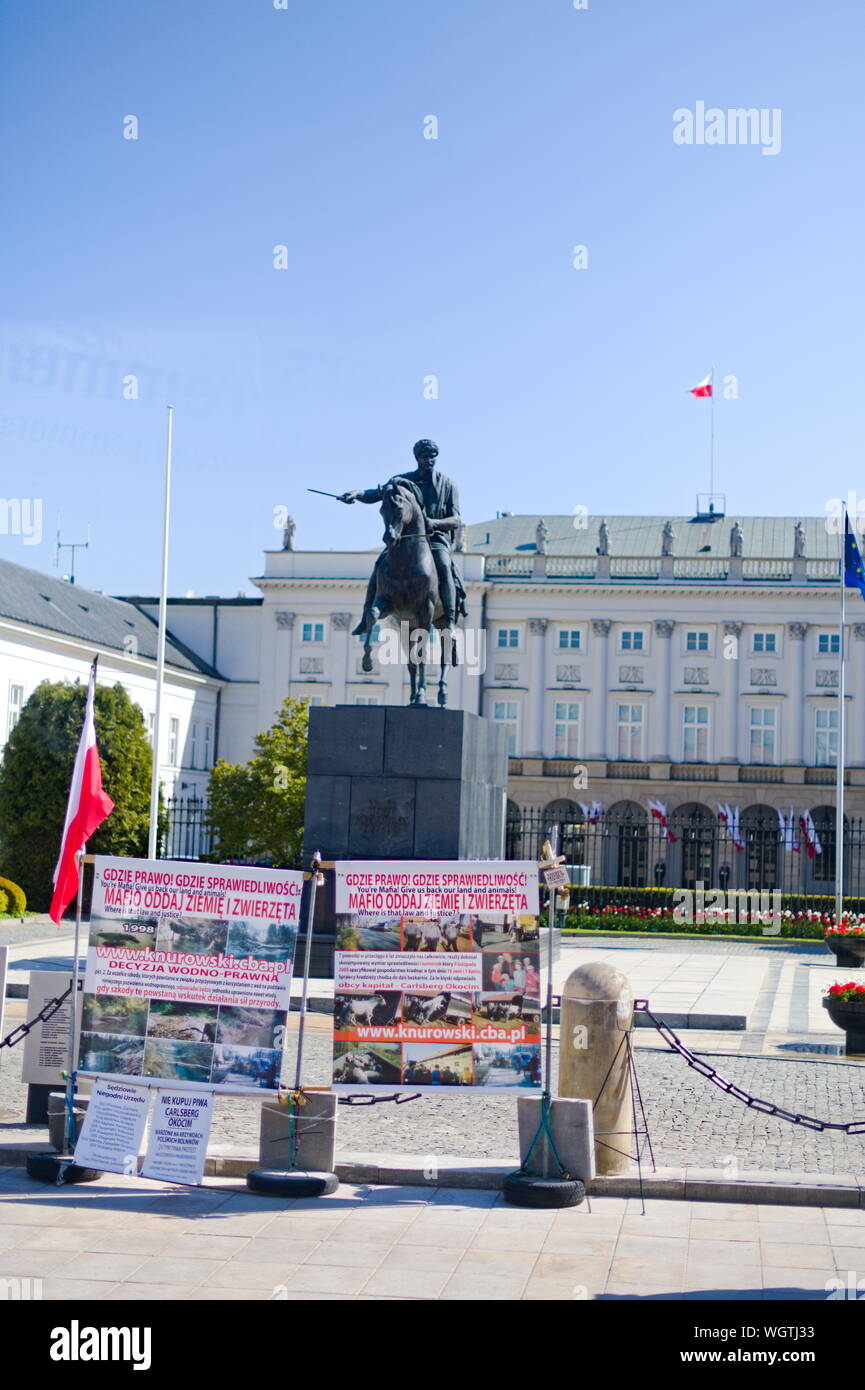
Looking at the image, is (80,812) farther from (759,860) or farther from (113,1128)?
(759,860)

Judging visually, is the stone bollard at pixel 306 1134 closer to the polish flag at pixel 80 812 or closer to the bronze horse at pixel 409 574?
the polish flag at pixel 80 812

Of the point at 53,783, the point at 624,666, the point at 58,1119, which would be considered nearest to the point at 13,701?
the point at 53,783

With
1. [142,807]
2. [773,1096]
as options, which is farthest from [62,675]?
[773,1096]

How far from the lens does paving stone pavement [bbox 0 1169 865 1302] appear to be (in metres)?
6.86

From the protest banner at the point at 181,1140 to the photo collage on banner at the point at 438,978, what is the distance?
82cm

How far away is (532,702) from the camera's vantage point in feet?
238

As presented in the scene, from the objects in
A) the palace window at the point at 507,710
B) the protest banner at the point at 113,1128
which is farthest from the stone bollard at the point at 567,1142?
the palace window at the point at 507,710

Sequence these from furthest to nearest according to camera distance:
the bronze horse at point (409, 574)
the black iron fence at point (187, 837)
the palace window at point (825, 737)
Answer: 1. the palace window at point (825, 737)
2. the black iron fence at point (187, 837)
3. the bronze horse at point (409, 574)

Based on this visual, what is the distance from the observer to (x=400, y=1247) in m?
7.61

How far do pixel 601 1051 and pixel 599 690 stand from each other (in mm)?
63524

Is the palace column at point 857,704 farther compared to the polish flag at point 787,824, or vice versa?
the palace column at point 857,704

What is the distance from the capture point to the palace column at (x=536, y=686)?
72125mm

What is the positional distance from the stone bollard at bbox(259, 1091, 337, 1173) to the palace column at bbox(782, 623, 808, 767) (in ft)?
207
